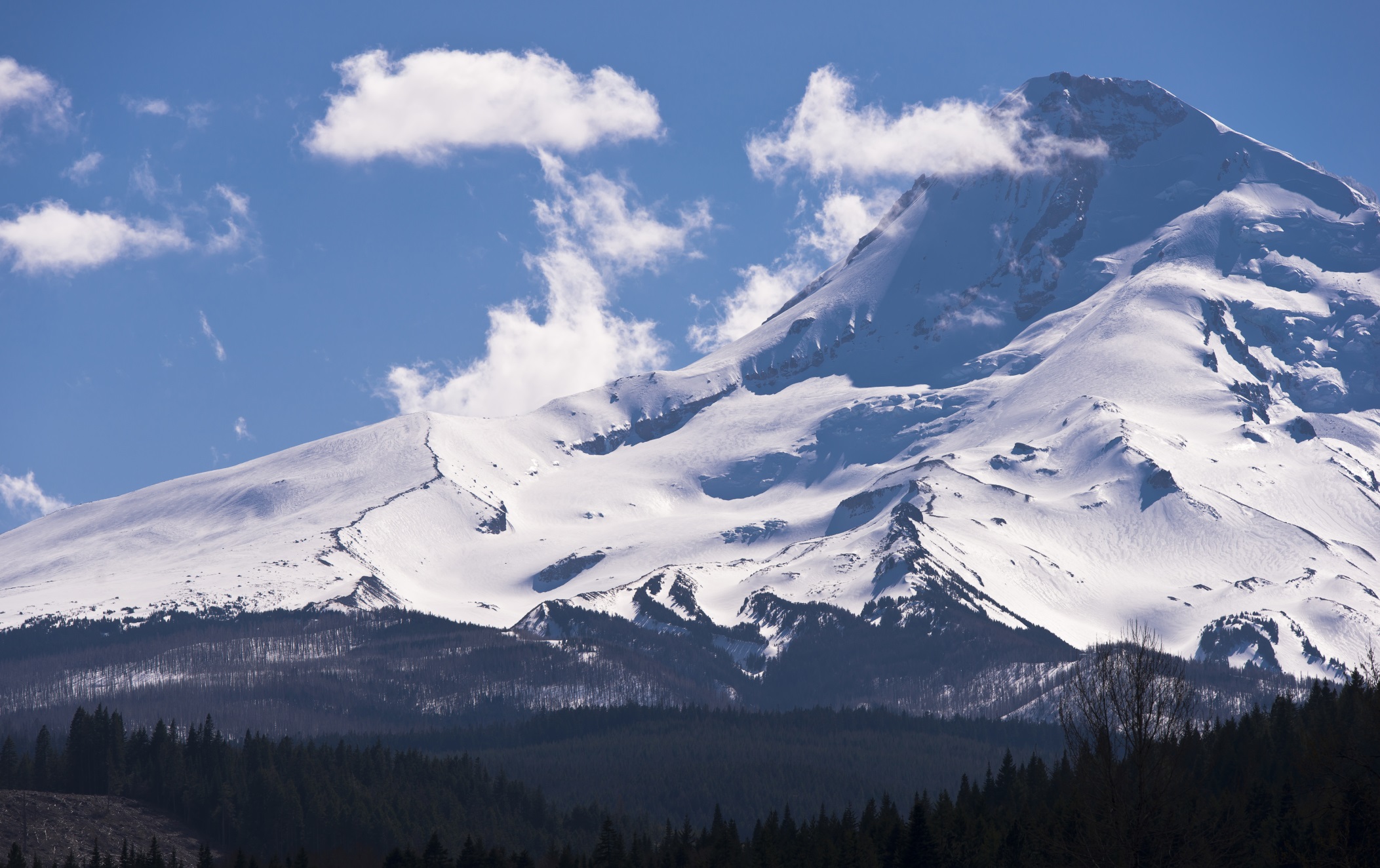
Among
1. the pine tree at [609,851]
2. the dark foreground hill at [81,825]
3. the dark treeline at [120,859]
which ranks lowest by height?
the pine tree at [609,851]

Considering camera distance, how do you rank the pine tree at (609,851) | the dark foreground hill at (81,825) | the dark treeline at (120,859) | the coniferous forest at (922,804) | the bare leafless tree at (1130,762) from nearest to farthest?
1. the bare leafless tree at (1130,762)
2. the coniferous forest at (922,804)
3. the pine tree at (609,851)
4. the dark treeline at (120,859)
5. the dark foreground hill at (81,825)

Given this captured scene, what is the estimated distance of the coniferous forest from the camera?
62844mm

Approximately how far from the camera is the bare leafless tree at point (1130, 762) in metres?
60.7

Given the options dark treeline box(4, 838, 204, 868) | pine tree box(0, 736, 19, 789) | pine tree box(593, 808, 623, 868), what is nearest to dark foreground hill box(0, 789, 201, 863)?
dark treeline box(4, 838, 204, 868)

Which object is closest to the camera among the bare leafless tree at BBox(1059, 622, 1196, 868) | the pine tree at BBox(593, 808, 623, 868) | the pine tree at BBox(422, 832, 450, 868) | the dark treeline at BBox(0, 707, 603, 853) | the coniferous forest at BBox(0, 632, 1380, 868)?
the bare leafless tree at BBox(1059, 622, 1196, 868)

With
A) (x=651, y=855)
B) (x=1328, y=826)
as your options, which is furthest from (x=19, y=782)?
(x=1328, y=826)

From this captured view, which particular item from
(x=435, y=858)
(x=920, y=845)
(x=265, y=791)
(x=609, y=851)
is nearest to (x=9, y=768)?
(x=265, y=791)

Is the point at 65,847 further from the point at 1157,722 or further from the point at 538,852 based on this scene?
the point at 1157,722

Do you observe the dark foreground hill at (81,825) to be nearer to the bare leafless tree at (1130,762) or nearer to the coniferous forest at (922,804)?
the coniferous forest at (922,804)

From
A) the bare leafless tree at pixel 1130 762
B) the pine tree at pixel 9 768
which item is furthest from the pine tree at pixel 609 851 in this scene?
the pine tree at pixel 9 768

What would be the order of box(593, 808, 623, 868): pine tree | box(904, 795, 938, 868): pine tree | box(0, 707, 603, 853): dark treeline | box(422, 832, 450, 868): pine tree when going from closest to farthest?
1. box(904, 795, 938, 868): pine tree
2. box(593, 808, 623, 868): pine tree
3. box(422, 832, 450, 868): pine tree
4. box(0, 707, 603, 853): dark treeline

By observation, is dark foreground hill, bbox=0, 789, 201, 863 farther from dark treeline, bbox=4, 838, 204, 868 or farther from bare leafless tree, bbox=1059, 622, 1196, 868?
bare leafless tree, bbox=1059, 622, 1196, 868

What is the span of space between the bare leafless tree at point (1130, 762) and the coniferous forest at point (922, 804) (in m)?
0.10

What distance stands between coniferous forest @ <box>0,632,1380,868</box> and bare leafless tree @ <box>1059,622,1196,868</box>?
0.10 m
